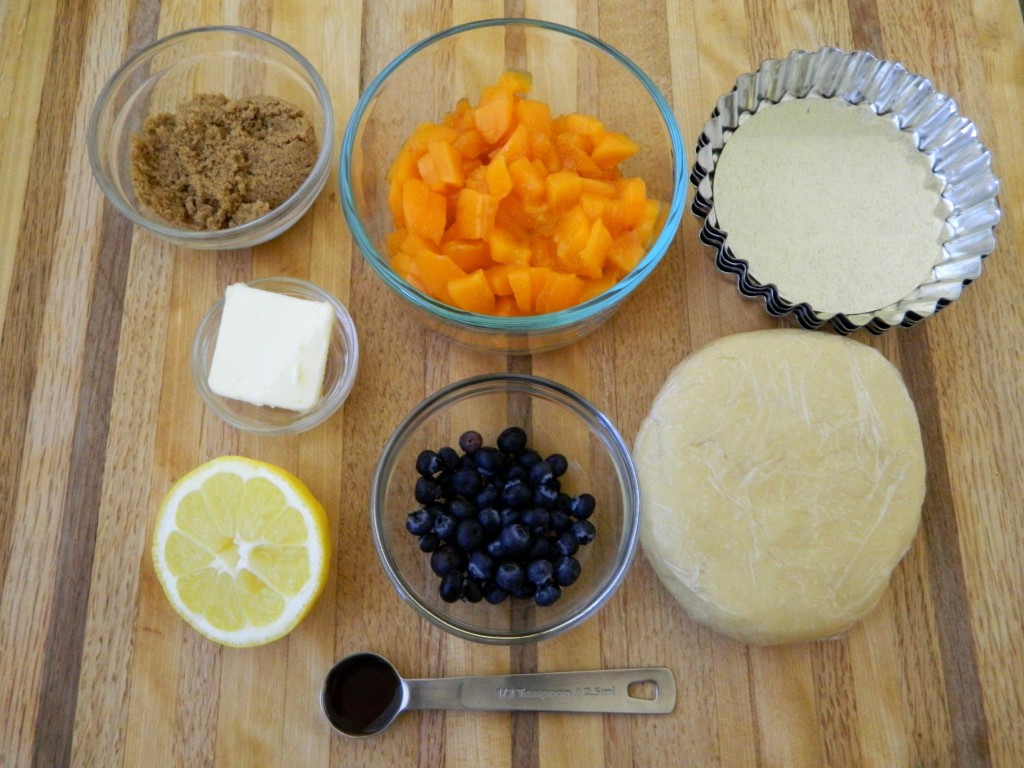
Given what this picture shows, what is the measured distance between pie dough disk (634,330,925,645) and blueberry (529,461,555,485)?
0.68 ft

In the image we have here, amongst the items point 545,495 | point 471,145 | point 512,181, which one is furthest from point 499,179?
point 545,495

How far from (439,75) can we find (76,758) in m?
1.60

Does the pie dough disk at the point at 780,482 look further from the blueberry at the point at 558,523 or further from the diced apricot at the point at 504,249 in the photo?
the diced apricot at the point at 504,249

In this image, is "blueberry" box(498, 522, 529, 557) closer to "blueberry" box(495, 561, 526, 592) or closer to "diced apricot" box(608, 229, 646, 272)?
"blueberry" box(495, 561, 526, 592)

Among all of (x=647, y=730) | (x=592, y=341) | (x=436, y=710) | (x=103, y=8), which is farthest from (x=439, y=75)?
(x=647, y=730)

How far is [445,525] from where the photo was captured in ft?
4.75

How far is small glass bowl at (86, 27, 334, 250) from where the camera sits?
5.38ft

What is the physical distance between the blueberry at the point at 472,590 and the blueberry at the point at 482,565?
37mm

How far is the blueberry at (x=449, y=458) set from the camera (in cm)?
151

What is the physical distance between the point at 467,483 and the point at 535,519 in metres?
0.15

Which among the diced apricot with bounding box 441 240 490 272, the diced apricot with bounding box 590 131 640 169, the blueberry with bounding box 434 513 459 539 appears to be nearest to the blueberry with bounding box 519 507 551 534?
the blueberry with bounding box 434 513 459 539

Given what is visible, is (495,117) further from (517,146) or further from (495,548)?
(495,548)

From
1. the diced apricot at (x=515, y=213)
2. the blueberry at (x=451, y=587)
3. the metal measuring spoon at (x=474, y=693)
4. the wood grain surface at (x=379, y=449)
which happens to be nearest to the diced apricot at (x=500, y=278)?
the diced apricot at (x=515, y=213)

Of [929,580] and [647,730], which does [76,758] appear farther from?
[929,580]
